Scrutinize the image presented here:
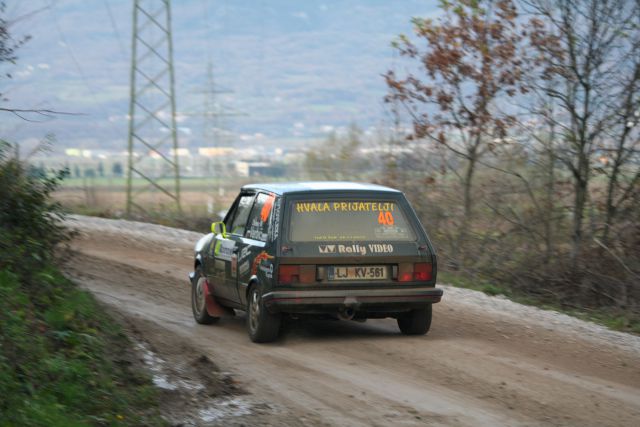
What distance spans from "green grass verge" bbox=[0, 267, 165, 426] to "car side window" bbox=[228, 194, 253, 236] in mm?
2240

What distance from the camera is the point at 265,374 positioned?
8.60 m

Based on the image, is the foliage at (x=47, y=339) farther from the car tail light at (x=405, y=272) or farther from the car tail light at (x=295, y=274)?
the car tail light at (x=405, y=272)

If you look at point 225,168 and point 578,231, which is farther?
point 225,168

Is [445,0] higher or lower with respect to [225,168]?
higher

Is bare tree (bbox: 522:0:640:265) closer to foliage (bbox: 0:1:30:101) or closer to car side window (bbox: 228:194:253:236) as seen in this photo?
car side window (bbox: 228:194:253:236)

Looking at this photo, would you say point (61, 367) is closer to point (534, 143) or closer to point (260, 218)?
point (260, 218)

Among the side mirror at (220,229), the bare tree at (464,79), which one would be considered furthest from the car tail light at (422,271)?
the bare tree at (464,79)

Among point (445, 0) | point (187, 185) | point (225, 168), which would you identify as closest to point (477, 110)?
point (445, 0)

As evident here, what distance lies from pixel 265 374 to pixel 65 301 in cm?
222

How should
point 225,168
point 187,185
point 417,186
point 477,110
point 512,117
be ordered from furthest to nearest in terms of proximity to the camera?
1. point 187,185
2. point 225,168
3. point 417,186
4. point 477,110
5. point 512,117

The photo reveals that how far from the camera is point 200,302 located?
12.0m

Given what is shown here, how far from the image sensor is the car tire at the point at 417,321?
10453mm

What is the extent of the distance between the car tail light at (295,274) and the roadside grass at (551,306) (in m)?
4.29

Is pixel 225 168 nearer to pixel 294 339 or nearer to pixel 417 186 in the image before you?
pixel 417 186
